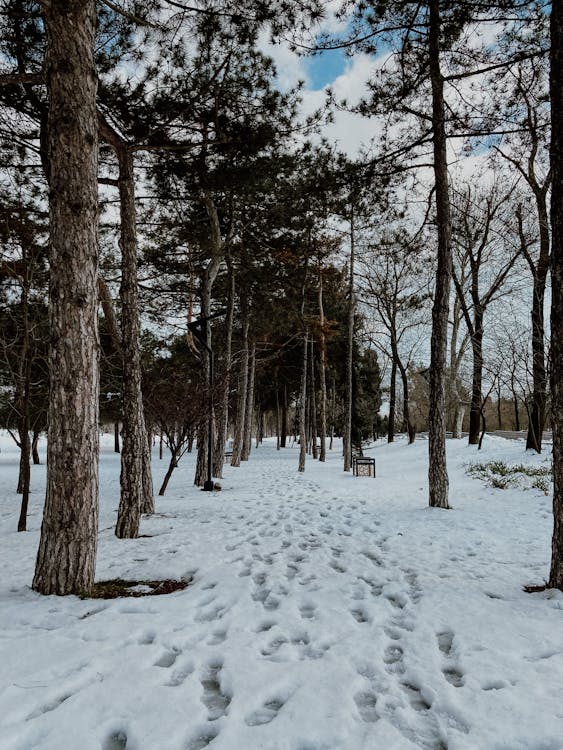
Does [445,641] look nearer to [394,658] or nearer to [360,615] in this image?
[394,658]

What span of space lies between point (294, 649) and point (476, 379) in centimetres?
1583

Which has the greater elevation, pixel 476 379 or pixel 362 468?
pixel 476 379

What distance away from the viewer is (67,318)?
3.29 metres

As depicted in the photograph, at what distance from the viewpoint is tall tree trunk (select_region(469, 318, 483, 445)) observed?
15976 mm

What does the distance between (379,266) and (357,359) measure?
5.13 metres

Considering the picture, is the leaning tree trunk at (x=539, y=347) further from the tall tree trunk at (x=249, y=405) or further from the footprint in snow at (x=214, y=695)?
the footprint in snow at (x=214, y=695)

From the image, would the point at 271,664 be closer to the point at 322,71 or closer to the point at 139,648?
the point at 139,648

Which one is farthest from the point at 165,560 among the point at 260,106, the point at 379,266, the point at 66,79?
the point at 379,266

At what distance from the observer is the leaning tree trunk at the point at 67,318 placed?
3277 mm

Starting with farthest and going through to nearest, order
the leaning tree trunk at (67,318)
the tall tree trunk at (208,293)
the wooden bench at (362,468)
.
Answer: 1. the wooden bench at (362,468)
2. the tall tree trunk at (208,293)
3. the leaning tree trunk at (67,318)

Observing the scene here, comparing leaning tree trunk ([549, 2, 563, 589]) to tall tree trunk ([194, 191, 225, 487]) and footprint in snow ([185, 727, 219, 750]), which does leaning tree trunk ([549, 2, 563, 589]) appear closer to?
footprint in snow ([185, 727, 219, 750])

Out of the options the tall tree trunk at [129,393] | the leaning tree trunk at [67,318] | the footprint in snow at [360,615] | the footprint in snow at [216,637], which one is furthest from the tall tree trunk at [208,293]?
the footprint in snow at [216,637]

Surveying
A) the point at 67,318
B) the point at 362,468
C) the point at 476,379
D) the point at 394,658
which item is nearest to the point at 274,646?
the point at 394,658

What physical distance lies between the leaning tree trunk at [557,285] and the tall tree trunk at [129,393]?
450 cm
